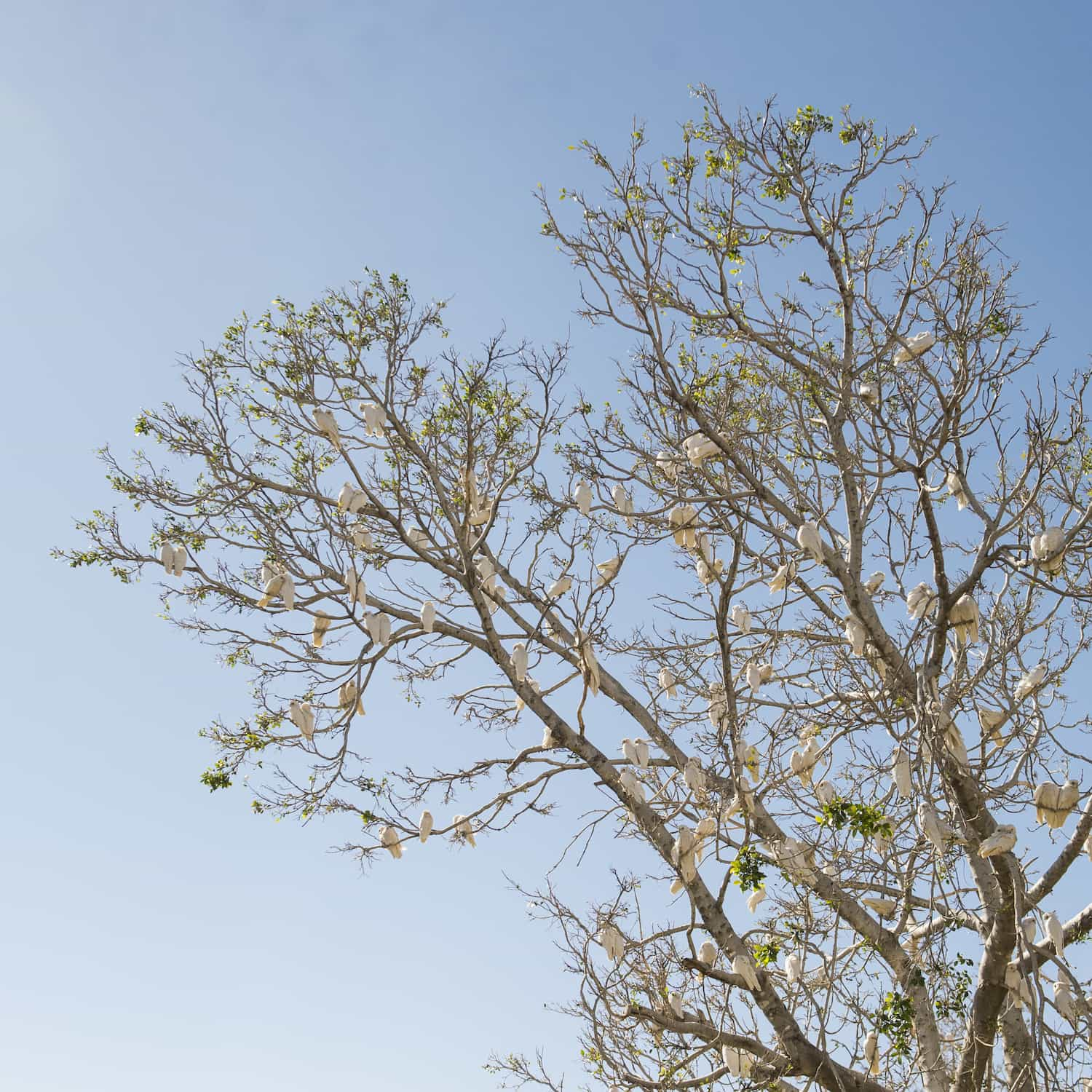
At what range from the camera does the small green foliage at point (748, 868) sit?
527 centimetres

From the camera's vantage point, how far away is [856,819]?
5160 millimetres

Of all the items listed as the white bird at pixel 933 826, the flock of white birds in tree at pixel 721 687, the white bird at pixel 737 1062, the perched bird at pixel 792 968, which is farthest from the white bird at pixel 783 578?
the white bird at pixel 737 1062

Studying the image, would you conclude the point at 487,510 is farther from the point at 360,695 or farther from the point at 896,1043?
the point at 896,1043

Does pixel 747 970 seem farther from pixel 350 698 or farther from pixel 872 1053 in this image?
pixel 350 698

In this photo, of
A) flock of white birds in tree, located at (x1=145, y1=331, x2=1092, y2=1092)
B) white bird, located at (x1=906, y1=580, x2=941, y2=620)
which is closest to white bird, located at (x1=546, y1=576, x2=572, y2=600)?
flock of white birds in tree, located at (x1=145, y1=331, x2=1092, y2=1092)

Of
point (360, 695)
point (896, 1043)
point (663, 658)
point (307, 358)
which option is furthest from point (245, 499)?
point (896, 1043)

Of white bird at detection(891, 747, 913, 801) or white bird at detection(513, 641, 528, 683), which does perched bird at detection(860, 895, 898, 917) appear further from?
white bird at detection(513, 641, 528, 683)

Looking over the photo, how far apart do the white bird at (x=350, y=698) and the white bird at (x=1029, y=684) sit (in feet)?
12.9

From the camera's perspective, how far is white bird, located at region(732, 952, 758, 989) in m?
5.62

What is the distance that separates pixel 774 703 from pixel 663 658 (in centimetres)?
124

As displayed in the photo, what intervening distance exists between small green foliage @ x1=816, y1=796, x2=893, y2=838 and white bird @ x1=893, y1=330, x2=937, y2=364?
8.70ft

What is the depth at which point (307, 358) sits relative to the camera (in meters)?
7.37

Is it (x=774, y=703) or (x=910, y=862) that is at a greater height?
(x=774, y=703)

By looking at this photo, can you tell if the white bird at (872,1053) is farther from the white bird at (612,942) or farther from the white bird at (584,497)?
the white bird at (584,497)
